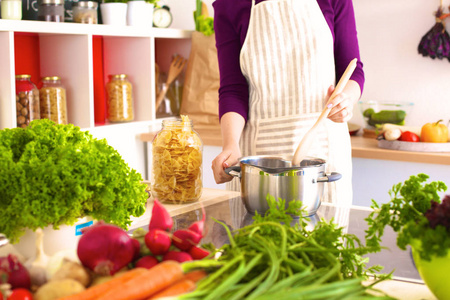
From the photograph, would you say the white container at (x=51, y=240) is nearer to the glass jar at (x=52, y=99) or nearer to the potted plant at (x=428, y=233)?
the potted plant at (x=428, y=233)

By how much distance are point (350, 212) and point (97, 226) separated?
746 mm

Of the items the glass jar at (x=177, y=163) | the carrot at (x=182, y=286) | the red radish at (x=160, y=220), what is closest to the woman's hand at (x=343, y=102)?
the glass jar at (x=177, y=163)

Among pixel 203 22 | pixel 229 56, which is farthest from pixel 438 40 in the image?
pixel 229 56

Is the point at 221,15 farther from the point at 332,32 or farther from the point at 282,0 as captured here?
the point at 332,32

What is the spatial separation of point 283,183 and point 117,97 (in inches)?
66.7

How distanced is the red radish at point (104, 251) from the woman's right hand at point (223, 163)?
0.68 m

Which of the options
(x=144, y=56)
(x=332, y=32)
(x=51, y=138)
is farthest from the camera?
(x=144, y=56)

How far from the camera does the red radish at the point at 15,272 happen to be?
2.29ft

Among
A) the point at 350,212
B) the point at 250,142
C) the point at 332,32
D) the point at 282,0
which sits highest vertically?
the point at 282,0

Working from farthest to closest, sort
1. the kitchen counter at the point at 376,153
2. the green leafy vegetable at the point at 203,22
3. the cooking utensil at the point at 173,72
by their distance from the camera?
the cooking utensil at the point at 173,72 → the green leafy vegetable at the point at 203,22 → the kitchen counter at the point at 376,153

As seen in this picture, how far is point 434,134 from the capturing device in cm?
238

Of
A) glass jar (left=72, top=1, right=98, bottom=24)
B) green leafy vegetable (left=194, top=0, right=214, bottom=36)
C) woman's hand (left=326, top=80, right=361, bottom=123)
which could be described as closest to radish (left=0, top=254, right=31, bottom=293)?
woman's hand (left=326, top=80, right=361, bottom=123)

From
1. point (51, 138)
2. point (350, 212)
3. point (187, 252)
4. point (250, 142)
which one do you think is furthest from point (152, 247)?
point (250, 142)

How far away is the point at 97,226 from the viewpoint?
0.76m
